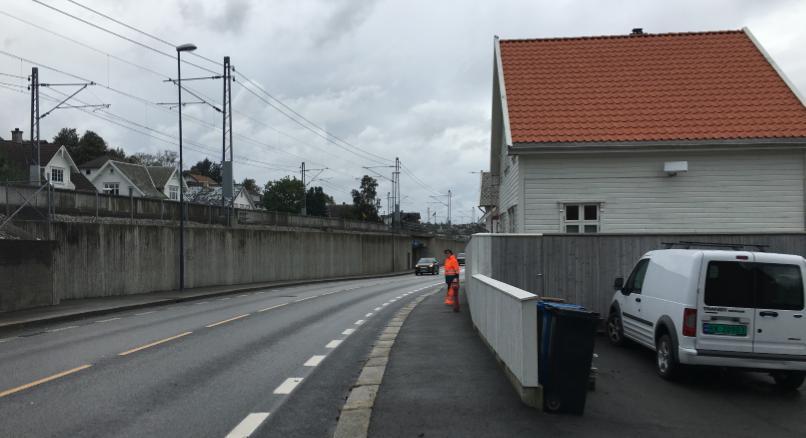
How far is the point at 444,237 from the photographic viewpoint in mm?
100125

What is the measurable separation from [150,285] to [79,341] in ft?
43.0

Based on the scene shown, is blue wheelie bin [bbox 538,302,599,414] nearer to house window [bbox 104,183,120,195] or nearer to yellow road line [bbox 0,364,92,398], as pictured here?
yellow road line [bbox 0,364,92,398]

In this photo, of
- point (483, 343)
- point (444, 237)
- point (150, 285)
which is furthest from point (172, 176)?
point (483, 343)

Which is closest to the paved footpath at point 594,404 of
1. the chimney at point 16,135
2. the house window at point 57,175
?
the house window at point 57,175

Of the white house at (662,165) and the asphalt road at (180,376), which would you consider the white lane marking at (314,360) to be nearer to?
the asphalt road at (180,376)

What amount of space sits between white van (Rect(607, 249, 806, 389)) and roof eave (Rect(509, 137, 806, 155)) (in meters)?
7.36

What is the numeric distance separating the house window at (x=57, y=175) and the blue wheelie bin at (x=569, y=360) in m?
66.4

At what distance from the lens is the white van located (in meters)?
7.72

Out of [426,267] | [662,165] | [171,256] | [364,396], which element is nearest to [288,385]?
[364,396]

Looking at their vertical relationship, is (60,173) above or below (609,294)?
above

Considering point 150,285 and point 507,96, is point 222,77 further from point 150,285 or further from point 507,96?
point 507,96

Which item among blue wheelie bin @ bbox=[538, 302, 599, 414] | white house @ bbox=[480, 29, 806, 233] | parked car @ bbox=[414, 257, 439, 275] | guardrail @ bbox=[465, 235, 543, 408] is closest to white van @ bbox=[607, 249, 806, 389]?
guardrail @ bbox=[465, 235, 543, 408]

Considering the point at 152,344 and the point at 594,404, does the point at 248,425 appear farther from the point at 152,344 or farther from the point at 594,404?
the point at 152,344

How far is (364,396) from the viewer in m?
6.93
